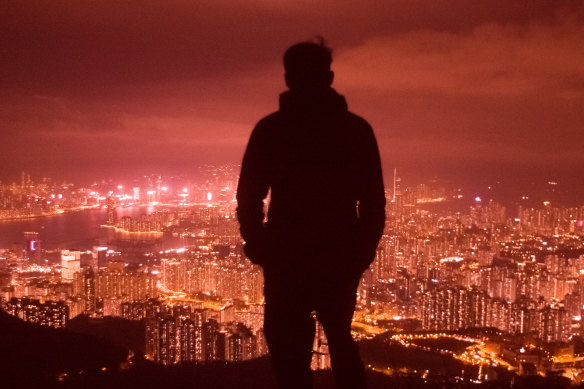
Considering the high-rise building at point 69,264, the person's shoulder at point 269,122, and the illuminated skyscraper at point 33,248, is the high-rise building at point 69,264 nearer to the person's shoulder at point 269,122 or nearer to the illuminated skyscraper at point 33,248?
the illuminated skyscraper at point 33,248

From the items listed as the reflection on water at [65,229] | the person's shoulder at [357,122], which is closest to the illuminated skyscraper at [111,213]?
the reflection on water at [65,229]

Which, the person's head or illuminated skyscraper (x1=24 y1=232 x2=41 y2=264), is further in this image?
illuminated skyscraper (x1=24 y1=232 x2=41 y2=264)

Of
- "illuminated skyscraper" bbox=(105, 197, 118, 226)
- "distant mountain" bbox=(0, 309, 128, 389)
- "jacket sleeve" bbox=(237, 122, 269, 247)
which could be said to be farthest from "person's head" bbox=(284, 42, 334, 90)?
"illuminated skyscraper" bbox=(105, 197, 118, 226)

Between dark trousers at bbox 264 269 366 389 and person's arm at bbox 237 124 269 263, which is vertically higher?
person's arm at bbox 237 124 269 263

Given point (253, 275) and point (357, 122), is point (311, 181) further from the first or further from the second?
point (253, 275)

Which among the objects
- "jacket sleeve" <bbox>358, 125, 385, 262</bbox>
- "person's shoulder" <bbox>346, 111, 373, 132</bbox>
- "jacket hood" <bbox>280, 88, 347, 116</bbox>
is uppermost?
"jacket hood" <bbox>280, 88, 347, 116</bbox>

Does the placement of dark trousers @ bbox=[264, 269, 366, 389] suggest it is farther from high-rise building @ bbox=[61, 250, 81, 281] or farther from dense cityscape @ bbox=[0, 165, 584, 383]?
high-rise building @ bbox=[61, 250, 81, 281]

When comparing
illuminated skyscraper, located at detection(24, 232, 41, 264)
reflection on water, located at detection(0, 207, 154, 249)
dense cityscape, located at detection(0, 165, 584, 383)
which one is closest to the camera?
dense cityscape, located at detection(0, 165, 584, 383)
